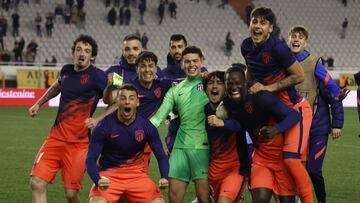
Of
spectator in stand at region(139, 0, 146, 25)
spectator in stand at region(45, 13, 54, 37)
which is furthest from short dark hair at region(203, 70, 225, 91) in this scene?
spectator in stand at region(139, 0, 146, 25)

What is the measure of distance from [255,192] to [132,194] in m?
1.17

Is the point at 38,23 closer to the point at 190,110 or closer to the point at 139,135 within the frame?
the point at 190,110

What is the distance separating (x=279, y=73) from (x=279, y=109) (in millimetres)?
373

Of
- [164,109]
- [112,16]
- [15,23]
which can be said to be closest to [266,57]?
[164,109]

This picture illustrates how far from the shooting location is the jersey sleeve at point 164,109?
817cm

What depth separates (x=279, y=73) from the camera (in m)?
7.81

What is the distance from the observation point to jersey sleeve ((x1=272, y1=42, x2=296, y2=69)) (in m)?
7.67

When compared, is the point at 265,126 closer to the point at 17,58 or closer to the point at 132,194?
the point at 132,194

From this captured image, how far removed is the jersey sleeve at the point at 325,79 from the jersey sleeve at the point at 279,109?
5.63ft

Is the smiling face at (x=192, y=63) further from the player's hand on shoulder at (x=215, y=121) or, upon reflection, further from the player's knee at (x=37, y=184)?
the player's knee at (x=37, y=184)

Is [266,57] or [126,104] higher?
[266,57]

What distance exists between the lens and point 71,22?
40469mm

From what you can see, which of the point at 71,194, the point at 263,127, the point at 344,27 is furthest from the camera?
the point at 344,27

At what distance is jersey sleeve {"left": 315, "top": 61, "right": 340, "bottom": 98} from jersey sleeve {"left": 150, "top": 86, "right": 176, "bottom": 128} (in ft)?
5.83
